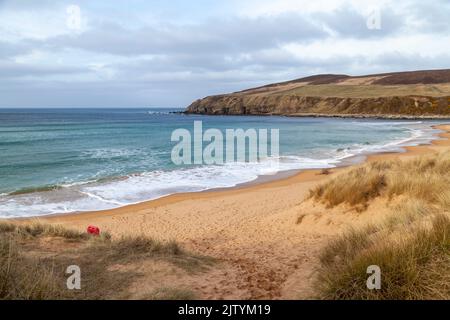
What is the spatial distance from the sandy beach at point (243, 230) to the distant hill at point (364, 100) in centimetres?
7895

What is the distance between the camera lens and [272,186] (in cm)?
1745

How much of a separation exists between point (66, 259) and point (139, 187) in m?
11.8

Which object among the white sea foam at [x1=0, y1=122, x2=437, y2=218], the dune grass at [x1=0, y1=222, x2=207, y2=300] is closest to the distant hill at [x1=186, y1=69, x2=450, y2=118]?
the white sea foam at [x1=0, y1=122, x2=437, y2=218]

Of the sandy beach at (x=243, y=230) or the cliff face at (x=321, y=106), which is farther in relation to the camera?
the cliff face at (x=321, y=106)

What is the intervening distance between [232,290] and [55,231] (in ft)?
14.3

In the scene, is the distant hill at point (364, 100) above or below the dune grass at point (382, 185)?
above

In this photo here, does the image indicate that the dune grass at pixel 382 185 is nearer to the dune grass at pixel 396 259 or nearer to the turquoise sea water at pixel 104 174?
the dune grass at pixel 396 259

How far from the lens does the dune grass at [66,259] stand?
4336mm

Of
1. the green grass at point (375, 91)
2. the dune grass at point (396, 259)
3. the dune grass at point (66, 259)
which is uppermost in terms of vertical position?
the green grass at point (375, 91)

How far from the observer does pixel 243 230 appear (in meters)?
10.4

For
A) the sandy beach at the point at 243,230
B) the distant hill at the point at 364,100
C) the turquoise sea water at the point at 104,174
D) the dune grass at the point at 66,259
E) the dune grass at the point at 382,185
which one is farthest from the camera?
the distant hill at the point at 364,100

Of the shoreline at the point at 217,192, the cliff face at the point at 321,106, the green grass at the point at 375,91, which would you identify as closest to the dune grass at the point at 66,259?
the shoreline at the point at 217,192

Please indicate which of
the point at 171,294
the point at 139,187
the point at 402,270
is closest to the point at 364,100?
the point at 139,187

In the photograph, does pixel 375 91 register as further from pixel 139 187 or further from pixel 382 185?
pixel 382 185
